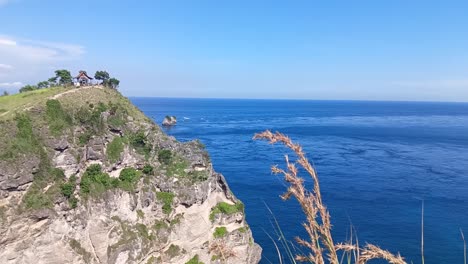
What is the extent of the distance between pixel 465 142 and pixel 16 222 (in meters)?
107

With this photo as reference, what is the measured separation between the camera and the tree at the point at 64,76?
4563 cm

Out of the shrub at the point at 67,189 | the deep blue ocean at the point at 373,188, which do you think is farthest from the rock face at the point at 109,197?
the deep blue ocean at the point at 373,188

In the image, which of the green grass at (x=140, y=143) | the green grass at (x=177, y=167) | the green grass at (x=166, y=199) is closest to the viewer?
the green grass at (x=166, y=199)

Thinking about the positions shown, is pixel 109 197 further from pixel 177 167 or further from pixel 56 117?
pixel 56 117

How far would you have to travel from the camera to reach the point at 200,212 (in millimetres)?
35719

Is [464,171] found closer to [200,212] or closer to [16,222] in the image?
[200,212]

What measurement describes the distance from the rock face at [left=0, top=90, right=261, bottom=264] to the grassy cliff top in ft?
1.22

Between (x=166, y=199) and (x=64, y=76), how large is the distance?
2185 cm

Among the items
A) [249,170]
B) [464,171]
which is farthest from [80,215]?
[464,171]

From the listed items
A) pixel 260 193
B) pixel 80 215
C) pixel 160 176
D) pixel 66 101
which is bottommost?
pixel 260 193

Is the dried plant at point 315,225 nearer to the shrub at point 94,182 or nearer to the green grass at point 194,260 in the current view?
the green grass at point 194,260

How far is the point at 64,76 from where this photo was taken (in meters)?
45.9

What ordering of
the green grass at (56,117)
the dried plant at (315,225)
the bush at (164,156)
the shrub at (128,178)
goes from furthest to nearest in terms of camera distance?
the bush at (164,156), the shrub at (128,178), the green grass at (56,117), the dried plant at (315,225)

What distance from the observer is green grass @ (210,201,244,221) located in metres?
36.4
